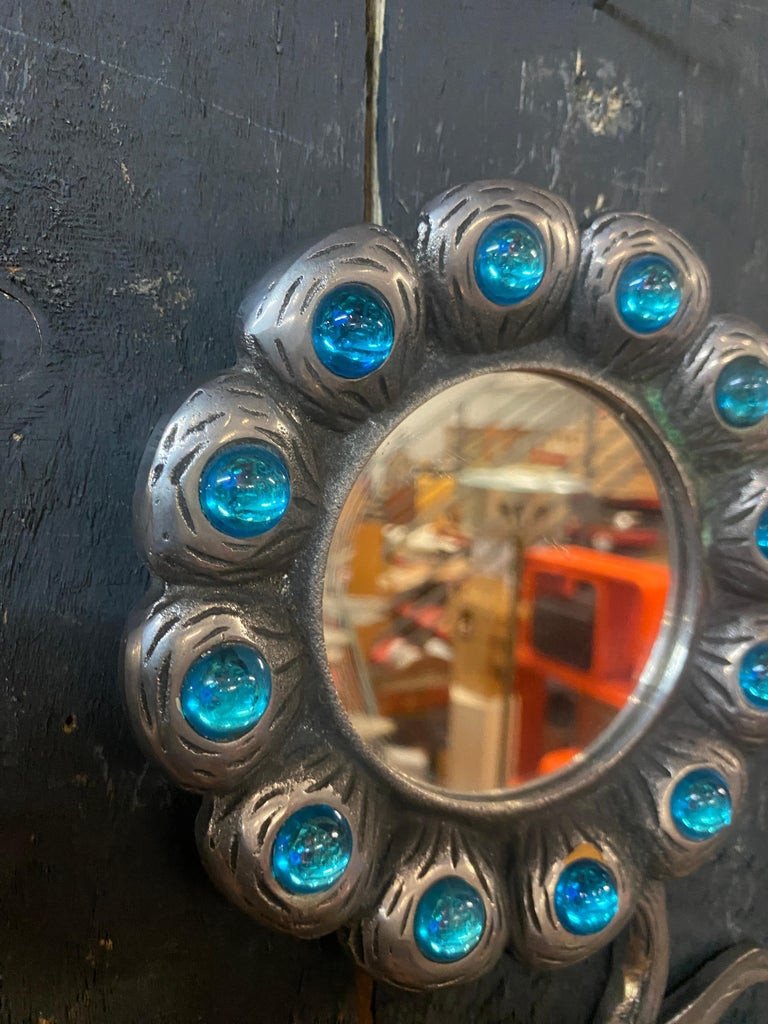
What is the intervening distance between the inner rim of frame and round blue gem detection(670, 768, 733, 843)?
4 cm

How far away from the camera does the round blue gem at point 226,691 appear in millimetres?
388

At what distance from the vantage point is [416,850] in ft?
1.47

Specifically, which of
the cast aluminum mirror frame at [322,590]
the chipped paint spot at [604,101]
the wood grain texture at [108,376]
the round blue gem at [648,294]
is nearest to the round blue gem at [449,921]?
the cast aluminum mirror frame at [322,590]

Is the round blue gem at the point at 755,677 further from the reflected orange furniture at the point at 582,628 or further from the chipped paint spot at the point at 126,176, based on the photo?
the chipped paint spot at the point at 126,176

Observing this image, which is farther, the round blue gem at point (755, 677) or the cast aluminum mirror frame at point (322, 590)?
the round blue gem at point (755, 677)

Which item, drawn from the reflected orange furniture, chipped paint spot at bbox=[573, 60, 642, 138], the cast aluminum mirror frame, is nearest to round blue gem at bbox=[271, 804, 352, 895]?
the cast aluminum mirror frame

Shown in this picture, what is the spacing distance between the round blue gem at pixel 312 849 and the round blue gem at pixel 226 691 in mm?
59

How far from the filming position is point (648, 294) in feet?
1.55

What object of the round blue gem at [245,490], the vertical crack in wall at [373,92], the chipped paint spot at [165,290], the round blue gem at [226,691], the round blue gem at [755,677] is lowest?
the round blue gem at [226,691]

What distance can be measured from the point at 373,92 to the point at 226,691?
1.15 feet

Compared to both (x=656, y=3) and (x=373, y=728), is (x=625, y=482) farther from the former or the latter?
(x=656, y=3)

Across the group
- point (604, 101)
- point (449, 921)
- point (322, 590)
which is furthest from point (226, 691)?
point (604, 101)

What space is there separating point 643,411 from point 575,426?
4 cm

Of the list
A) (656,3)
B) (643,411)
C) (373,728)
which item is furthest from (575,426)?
(656,3)
